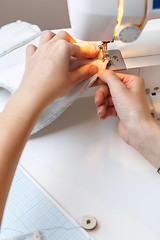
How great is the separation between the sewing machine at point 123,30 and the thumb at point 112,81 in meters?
0.09

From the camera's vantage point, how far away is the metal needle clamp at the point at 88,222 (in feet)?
2.68

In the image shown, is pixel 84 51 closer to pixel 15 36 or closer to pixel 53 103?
pixel 53 103

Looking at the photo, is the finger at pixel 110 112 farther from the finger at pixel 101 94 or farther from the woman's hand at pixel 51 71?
the woman's hand at pixel 51 71

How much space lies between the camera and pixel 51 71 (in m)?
0.78

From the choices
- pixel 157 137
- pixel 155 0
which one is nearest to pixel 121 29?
pixel 155 0

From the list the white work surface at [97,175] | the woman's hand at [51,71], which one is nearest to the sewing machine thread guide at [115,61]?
the woman's hand at [51,71]

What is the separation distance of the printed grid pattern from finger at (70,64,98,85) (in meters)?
0.38

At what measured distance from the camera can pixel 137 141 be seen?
0.93m

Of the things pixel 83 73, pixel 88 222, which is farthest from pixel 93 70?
pixel 88 222

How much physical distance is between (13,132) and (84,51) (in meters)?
0.40

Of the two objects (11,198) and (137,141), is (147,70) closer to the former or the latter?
(137,141)

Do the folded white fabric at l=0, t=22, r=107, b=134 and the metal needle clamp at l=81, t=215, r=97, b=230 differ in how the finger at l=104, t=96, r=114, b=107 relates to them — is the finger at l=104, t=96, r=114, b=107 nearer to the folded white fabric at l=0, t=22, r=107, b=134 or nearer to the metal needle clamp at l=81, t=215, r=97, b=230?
the folded white fabric at l=0, t=22, r=107, b=134

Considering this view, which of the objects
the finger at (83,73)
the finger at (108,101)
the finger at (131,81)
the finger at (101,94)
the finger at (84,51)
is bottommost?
the finger at (108,101)

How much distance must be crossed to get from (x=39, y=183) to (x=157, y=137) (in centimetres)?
42
